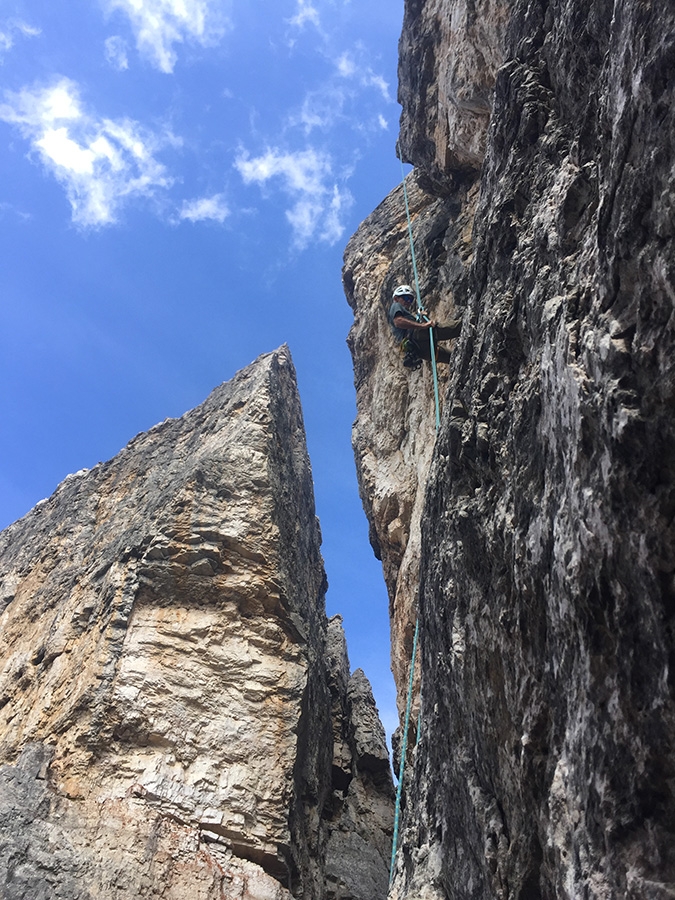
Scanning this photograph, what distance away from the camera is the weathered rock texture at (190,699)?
27.0 feet

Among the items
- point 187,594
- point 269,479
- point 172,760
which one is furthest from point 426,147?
point 172,760

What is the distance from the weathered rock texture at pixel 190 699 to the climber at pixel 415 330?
3.51 meters

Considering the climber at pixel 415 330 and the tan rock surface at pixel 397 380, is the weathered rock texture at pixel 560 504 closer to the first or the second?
the climber at pixel 415 330

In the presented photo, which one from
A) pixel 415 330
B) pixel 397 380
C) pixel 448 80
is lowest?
pixel 415 330

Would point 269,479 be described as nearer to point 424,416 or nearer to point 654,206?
point 424,416

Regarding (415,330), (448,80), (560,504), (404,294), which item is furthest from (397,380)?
(560,504)

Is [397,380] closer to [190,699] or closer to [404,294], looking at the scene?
[404,294]

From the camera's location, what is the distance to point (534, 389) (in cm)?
460

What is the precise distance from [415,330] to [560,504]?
681 cm

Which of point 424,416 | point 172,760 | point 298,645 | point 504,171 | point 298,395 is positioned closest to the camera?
point 504,171

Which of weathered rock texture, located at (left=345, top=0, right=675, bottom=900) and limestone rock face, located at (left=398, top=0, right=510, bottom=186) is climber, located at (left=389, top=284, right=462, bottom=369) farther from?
weathered rock texture, located at (left=345, top=0, right=675, bottom=900)

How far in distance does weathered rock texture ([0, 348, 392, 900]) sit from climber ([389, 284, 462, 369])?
351 centimetres

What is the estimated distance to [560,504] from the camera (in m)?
4.00

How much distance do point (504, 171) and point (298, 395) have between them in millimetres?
11626
